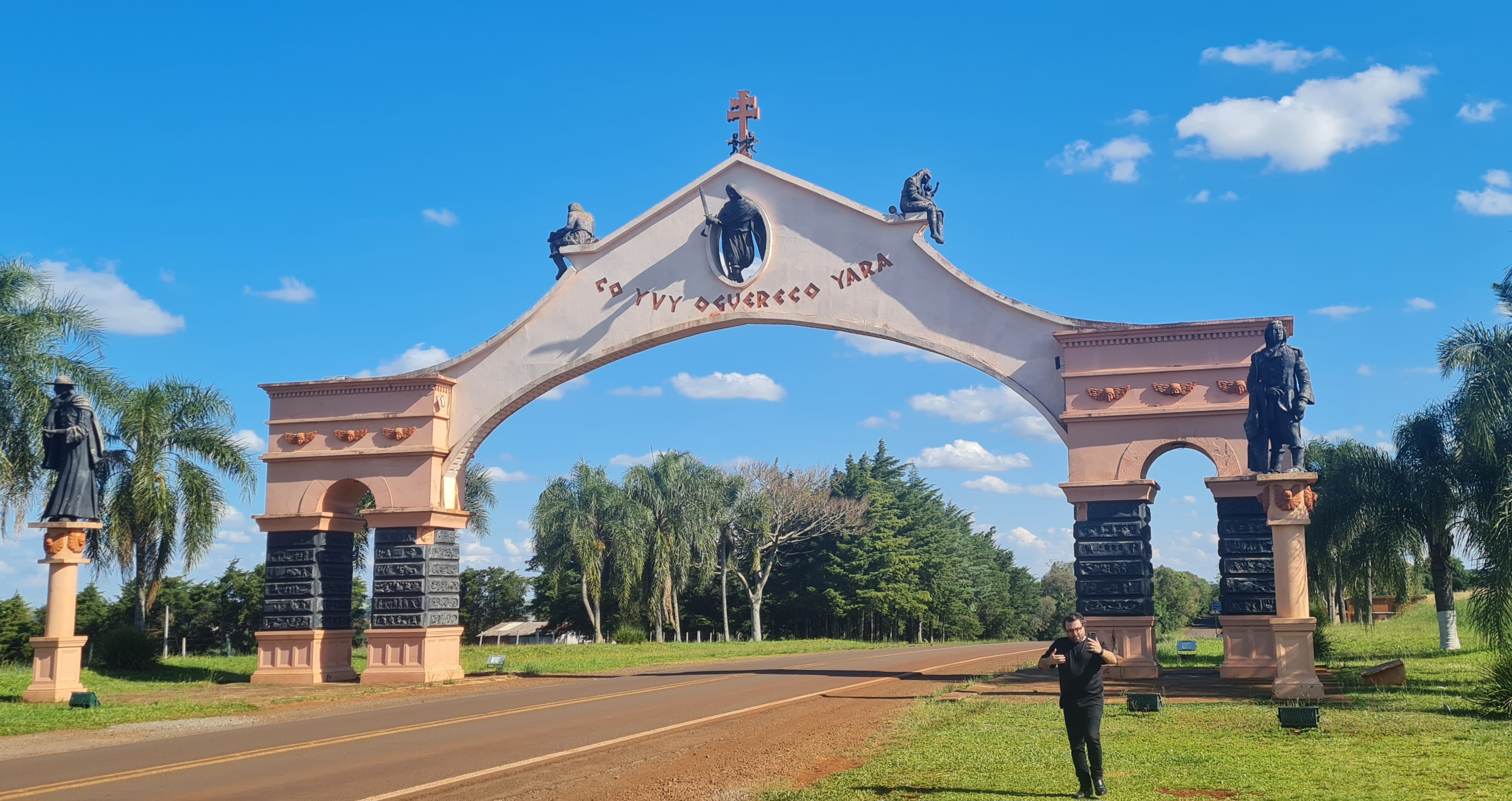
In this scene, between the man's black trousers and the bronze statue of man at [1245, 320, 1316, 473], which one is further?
the bronze statue of man at [1245, 320, 1316, 473]

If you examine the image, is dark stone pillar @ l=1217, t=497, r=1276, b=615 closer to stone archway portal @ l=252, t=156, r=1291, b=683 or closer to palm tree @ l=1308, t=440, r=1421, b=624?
stone archway portal @ l=252, t=156, r=1291, b=683

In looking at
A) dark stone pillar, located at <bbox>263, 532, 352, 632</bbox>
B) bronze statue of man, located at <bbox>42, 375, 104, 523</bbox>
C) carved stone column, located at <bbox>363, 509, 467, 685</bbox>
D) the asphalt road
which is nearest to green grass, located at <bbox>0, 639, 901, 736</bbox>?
carved stone column, located at <bbox>363, 509, 467, 685</bbox>

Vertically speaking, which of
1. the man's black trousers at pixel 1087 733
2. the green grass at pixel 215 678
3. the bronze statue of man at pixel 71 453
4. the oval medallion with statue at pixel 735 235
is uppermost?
the oval medallion with statue at pixel 735 235

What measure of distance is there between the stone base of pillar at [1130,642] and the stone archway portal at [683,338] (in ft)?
0.13

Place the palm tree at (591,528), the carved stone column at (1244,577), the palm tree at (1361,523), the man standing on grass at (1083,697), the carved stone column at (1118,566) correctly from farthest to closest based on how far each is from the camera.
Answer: the palm tree at (591,528) → the palm tree at (1361,523) → the carved stone column at (1118,566) → the carved stone column at (1244,577) → the man standing on grass at (1083,697)

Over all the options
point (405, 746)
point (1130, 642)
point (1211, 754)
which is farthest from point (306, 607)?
point (1211, 754)

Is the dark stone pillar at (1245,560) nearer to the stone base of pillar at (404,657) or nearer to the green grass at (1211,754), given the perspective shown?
the green grass at (1211,754)

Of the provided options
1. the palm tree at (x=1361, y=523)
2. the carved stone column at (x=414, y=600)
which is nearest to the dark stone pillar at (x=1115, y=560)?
the palm tree at (x=1361, y=523)

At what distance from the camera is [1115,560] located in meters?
19.5

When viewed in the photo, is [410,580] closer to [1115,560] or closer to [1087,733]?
[1115,560]

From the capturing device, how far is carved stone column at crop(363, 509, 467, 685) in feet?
73.8

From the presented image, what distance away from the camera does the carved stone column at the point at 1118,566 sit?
19.2 metres

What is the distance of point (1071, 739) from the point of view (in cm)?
850

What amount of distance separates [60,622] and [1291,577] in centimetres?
1816
